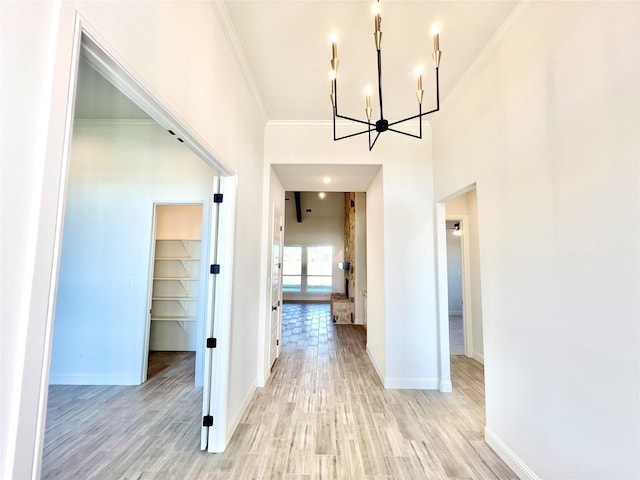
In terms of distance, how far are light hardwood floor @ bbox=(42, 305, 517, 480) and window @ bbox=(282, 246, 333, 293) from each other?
739cm

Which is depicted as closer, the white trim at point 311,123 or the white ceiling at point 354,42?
the white ceiling at point 354,42

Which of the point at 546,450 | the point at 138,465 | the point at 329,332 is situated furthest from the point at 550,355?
the point at 329,332

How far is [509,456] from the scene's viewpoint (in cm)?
204

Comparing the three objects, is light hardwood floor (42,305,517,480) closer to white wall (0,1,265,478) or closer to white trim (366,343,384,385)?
white trim (366,343,384,385)

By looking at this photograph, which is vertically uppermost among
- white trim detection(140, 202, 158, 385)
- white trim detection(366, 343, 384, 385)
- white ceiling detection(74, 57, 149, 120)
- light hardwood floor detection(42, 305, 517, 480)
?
white ceiling detection(74, 57, 149, 120)

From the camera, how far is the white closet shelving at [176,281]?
459 cm

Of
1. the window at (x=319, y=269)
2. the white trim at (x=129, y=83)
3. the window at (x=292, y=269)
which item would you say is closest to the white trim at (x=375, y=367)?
the white trim at (x=129, y=83)

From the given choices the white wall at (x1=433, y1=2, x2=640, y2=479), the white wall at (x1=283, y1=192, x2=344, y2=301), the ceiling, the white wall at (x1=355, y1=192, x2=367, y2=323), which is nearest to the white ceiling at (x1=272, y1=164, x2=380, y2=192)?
the ceiling

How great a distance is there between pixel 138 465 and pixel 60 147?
7.79 ft

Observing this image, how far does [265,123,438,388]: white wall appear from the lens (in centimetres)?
339

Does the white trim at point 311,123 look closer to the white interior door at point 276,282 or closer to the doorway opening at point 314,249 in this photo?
the white interior door at point 276,282

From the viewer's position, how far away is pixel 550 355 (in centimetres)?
171

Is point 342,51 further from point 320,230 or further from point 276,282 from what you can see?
point 320,230

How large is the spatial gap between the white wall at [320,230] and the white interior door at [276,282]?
22.2 ft
